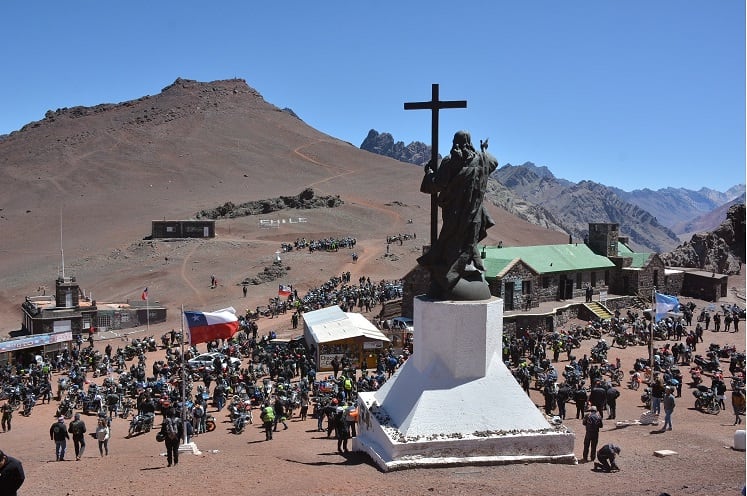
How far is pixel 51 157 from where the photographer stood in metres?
109

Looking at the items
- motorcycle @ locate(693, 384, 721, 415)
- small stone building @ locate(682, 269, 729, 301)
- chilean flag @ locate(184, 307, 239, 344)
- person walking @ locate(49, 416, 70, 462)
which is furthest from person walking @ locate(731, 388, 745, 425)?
small stone building @ locate(682, 269, 729, 301)

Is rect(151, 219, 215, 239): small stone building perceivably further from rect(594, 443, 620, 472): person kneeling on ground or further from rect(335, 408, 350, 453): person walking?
rect(594, 443, 620, 472): person kneeling on ground

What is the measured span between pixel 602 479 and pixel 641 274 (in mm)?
31387

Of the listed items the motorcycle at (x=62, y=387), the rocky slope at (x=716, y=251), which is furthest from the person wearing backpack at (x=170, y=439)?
the rocky slope at (x=716, y=251)

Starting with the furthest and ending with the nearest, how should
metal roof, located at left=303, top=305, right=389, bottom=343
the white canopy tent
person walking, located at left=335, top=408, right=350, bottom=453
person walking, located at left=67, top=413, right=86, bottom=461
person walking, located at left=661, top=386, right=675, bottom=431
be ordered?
1. metal roof, located at left=303, top=305, right=389, bottom=343
2. the white canopy tent
3. person walking, located at left=661, top=386, right=675, bottom=431
4. person walking, located at left=67, top=413, right=86, bottom=461
5. person walking, located at left=335, top=408, right=350, bottom=453

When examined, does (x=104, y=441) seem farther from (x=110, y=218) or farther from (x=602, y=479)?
(x=110, y=218)

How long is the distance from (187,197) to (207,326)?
7829 cm

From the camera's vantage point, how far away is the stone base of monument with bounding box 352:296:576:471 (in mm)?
11117

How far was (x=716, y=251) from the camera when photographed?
59.9 metres

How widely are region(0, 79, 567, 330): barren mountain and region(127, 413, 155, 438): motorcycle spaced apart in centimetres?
2464

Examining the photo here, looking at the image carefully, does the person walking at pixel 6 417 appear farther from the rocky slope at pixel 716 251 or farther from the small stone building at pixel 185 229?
the rocky slope at pixel 716 251

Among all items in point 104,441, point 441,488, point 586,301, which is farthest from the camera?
point 586,301

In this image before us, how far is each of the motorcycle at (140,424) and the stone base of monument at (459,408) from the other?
7.81 metres

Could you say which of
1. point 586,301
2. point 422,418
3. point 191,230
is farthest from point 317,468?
point 191,230
